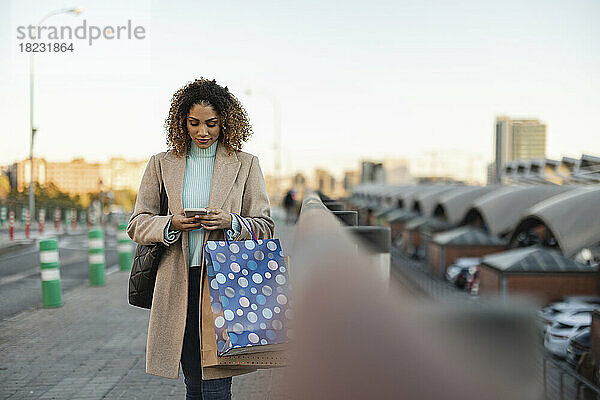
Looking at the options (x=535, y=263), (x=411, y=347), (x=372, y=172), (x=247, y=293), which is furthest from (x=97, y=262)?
(x=372, y=172)

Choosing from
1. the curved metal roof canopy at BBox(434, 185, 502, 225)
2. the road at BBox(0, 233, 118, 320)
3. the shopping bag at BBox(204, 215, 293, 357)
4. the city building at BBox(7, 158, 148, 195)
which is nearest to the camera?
the shopping bag at BBox(204, 215, 293, 357)

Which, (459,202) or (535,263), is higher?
(459,202)

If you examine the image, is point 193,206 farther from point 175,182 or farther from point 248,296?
point 248,296

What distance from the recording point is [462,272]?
110ft

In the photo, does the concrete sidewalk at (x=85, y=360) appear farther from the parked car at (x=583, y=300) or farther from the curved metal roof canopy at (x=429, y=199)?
the curved metal roof canopy at (x=429, y=199)

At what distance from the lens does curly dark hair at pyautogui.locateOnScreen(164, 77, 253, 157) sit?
3.38 meters

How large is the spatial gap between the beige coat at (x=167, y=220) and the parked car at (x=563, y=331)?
50.4ft

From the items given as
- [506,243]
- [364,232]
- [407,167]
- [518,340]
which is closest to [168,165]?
[364,232]

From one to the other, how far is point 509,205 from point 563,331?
25.2 metres

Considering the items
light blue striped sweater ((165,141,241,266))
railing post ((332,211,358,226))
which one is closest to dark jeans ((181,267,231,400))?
light blue striped sweater ((165,141,241,266))

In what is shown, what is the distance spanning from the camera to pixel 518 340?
0.82 meters

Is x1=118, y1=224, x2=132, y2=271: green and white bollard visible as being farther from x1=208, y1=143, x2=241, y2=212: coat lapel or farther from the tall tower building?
the tall tower building

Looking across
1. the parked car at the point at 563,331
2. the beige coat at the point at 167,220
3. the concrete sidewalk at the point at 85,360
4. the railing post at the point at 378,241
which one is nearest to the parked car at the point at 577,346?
the parked car at the point at 563,331

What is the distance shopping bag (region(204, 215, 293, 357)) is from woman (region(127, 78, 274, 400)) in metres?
0.13
